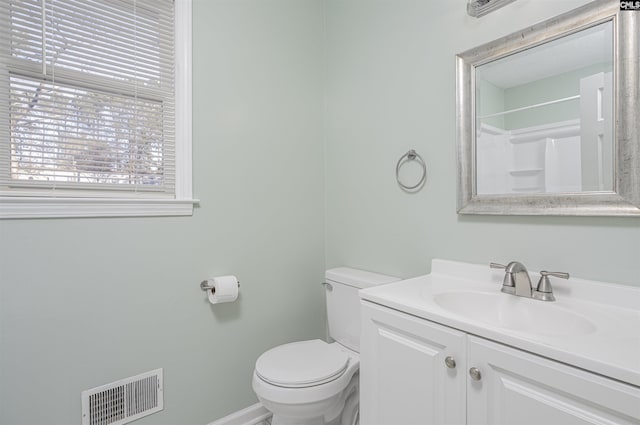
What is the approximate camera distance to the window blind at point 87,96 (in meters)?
1.20

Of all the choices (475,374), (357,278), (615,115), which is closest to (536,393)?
(475,374)

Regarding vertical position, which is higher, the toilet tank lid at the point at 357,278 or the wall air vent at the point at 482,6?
the wall air vent at the point at 482,6

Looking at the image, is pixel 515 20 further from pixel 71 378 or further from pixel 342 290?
pixel 71 378

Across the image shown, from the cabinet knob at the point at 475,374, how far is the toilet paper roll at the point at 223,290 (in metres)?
1.08

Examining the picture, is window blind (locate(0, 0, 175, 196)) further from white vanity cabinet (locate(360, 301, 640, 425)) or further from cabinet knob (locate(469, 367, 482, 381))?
cabinet knob (locate(469, 367, 482, 381))

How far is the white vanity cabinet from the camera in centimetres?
66

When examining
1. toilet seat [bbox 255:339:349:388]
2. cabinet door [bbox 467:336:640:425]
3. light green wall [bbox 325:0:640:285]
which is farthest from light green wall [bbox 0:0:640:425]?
cabinet door [bbox 467:336:640:425]

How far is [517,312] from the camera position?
1.07 meters

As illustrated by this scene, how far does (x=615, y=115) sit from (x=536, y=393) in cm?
85

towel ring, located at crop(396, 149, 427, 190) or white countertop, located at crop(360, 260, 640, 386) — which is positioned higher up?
towel ring, located at crop(396, 149, 427, 190)

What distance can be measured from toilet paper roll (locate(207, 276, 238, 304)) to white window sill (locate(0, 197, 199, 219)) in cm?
35

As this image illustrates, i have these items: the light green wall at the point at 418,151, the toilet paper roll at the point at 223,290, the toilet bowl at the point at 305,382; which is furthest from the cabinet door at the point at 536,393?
the toilet paper roll at the point at 223,290

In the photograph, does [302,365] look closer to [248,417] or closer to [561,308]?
[248,417]

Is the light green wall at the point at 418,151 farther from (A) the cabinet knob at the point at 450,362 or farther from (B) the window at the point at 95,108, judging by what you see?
(B) the window at the point at 95,108
